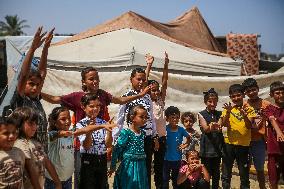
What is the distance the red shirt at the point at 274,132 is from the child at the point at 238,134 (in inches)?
10.4

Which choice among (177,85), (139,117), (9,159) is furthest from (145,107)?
(177,85)

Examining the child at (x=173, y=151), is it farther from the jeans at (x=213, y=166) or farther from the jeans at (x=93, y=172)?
the jeans at (x=93, y=172)

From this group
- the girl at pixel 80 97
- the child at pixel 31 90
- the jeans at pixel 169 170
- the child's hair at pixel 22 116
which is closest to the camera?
the child's hair at pixel 22 116

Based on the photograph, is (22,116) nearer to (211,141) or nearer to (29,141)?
(29,141)

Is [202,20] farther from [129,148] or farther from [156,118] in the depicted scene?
[129,148]

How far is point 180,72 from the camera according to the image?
741 centimetres

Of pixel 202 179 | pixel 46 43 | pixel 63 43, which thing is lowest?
pixel 202 179

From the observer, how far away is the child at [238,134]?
4555 mm

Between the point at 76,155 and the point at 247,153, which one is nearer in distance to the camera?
the point at 76,155

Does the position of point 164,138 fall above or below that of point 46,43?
below

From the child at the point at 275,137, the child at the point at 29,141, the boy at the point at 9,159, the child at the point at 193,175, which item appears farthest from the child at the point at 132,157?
the child at the point at 275,137

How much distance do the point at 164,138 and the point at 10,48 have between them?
666cm

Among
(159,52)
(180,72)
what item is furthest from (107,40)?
(180,72)

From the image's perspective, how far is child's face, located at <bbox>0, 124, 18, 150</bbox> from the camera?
2.63 m
